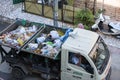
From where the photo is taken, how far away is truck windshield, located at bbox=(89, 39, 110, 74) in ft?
34.5

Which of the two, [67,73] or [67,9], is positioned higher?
[67,9]

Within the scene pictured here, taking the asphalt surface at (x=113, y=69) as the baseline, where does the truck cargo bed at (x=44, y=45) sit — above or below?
above

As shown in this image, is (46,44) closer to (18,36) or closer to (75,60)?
(18,36)

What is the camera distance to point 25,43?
11.4 meters

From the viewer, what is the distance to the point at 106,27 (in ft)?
48.8

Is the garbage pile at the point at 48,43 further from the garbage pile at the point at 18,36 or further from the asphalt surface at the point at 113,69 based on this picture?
the asphalt surface at the point at 113,69

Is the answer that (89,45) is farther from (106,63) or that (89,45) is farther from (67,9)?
(67,9)

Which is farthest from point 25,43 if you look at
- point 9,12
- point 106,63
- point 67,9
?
point 9,12

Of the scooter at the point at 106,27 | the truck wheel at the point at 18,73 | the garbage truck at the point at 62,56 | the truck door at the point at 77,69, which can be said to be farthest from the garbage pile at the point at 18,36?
the scooter at the point at 106,27

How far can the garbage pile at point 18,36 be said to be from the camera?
11425 mm

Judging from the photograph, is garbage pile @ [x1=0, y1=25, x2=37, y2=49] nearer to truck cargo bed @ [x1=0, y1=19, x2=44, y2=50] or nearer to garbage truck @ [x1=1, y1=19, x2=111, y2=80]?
truck cargo bed @ [x1=0, y1=19, x2=44, y2=50]

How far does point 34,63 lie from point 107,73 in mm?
2736

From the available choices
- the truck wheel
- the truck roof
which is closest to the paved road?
the truck wheel

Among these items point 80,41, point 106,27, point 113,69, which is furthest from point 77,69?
point 106,27
